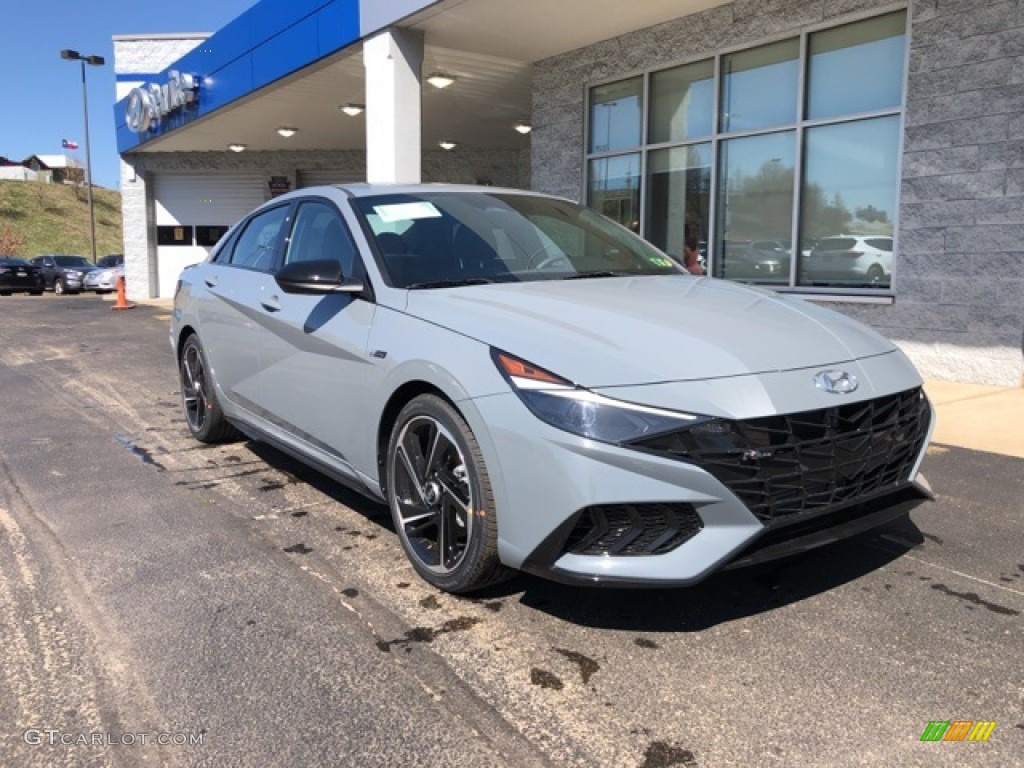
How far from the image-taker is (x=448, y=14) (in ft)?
31.7

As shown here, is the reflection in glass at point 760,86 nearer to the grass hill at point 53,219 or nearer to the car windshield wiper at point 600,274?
the car windshield wiper at point 600,274

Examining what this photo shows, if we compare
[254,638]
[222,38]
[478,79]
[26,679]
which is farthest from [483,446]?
[222,38]

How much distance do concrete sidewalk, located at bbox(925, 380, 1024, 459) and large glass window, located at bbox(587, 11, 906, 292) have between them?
5.18ft

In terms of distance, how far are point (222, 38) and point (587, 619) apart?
48.7 feet

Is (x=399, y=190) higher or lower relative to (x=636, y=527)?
higher

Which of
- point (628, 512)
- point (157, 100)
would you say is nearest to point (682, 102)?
point (628, 512)

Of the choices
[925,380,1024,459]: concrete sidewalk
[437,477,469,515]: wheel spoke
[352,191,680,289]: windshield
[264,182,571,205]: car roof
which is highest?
[264,182,571,205]: car roof

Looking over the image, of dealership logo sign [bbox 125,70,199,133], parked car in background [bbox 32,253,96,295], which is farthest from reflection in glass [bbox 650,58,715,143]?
parked car in background [bbox 32,253,96,295]

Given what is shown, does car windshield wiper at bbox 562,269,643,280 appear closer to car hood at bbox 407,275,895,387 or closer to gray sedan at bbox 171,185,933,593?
gray sedan at bbox 171,185,933,593

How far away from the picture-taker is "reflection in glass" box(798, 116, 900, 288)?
332 inches

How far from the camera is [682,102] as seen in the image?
34.9 ft

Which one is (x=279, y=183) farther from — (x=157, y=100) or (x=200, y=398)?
(x=200, y=398)

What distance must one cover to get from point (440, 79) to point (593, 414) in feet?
37.2

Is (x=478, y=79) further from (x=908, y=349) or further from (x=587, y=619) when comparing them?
(x=587, y=619)
